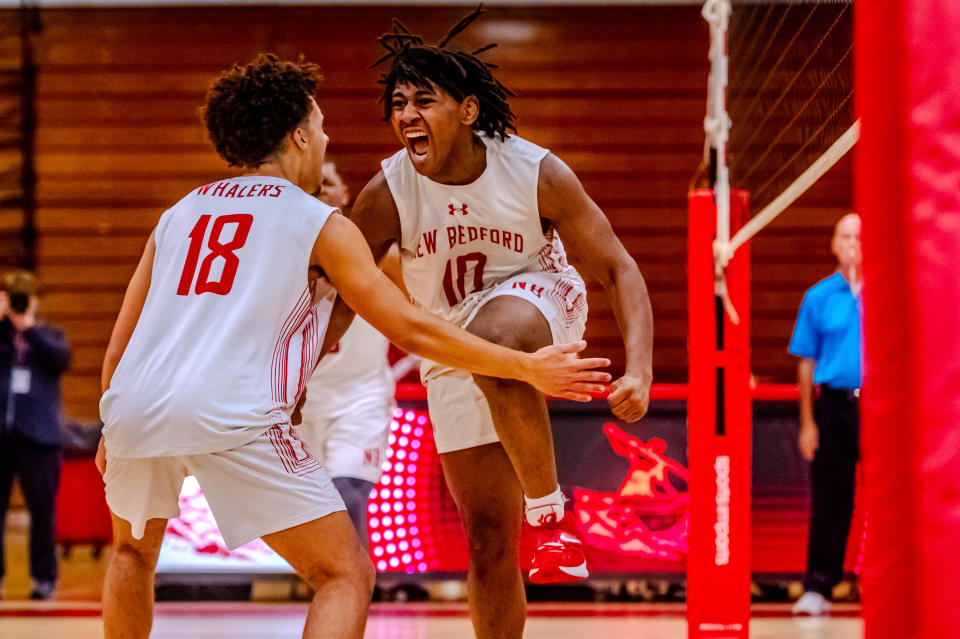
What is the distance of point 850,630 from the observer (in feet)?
16.2

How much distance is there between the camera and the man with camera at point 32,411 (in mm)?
6363

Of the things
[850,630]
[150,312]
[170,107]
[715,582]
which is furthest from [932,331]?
[170,107]

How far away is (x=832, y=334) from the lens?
552 cm

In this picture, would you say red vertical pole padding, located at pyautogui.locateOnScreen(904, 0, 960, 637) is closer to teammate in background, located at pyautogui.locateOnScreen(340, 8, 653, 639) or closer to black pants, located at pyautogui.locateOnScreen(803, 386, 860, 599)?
teammate in background, located at pyautogui.locateOnScreen(340, 8, 653, 639)

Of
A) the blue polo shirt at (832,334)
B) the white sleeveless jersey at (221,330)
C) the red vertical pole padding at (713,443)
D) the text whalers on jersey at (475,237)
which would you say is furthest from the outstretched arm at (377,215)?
the blue polo shirt at (832,334)

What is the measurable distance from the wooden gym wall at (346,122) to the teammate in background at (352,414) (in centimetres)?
498

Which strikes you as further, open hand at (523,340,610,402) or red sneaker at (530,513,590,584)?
red sneaker at (530,513,590,584)

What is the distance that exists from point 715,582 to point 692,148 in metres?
6.72

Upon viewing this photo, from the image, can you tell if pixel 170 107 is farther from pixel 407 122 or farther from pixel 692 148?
pixel 407 122

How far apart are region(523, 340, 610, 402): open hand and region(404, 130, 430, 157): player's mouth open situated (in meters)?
0.73

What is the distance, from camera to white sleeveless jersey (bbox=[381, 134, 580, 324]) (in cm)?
303

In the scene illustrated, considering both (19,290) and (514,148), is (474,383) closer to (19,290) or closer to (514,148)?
(514,148)

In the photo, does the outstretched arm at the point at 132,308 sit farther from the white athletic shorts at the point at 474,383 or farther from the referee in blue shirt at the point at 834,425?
the referee in blue shirt at the point at 834,425

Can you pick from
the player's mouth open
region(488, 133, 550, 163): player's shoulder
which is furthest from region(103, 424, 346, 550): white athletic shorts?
region(488, 133, 550, 163): player's shoulder
